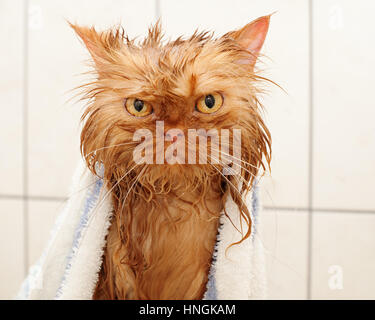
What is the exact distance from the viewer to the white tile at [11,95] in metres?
0.49

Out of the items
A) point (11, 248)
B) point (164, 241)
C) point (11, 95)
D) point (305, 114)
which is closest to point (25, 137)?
point (11, 95)

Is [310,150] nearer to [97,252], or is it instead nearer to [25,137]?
[97,252]

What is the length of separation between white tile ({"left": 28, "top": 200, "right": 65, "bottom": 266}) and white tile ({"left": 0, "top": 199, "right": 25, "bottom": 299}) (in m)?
0.02

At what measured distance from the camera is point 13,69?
1.63 feet

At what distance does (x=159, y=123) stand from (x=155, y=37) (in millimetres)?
102

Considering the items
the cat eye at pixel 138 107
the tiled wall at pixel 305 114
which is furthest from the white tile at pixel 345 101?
the cat eye at pixel 138 107

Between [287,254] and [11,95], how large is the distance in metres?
0.46

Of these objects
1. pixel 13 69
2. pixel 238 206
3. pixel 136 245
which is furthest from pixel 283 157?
pixel 13 69

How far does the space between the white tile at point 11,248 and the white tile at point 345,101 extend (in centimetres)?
46

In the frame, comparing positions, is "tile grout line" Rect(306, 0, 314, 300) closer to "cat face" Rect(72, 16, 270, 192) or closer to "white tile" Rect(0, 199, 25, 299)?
"cat face" Rect(72, 16, 270, 192)

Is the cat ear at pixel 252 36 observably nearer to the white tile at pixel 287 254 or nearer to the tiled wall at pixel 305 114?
the tiled wall at pixel 305 114

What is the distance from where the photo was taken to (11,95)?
1.65ft

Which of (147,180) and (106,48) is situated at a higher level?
(106,48)
